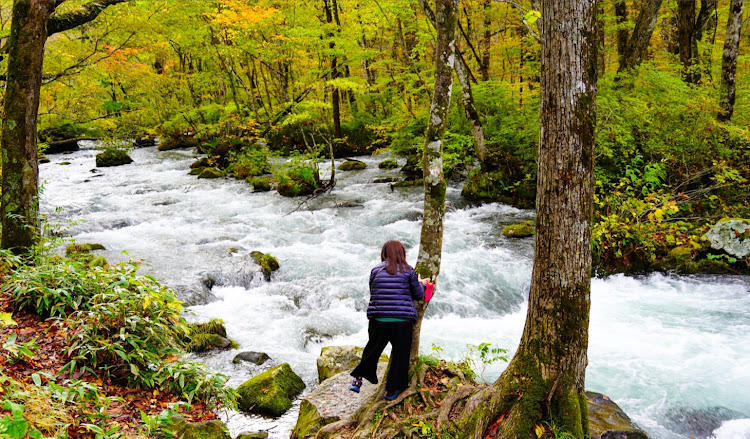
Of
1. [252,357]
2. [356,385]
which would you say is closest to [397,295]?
[356,385]

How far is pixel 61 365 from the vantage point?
4.65 meters

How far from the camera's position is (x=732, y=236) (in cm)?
931

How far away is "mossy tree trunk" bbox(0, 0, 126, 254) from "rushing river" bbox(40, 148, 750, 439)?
2.52 m

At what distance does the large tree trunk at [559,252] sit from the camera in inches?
129

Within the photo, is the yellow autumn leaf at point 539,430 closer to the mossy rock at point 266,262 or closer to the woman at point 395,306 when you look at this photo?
the woman at point 395,306

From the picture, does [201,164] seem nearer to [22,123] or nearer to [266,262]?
[266,262]

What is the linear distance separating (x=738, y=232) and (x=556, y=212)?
846 centimetres

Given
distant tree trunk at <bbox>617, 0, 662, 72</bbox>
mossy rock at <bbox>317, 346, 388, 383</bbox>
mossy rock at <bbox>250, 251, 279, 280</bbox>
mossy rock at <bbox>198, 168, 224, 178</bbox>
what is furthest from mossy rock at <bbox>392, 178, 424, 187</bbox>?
mossy rock at <bbox>317, 346, 388, 383</bbox>

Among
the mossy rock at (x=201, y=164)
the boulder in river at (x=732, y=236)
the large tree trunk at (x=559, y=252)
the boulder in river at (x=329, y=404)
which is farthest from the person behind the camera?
the mossy rock at (x=201, y=164)

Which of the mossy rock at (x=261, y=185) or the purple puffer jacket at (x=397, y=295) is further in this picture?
the mossy rock at (x=261, y=185)

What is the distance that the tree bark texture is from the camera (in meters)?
4.57

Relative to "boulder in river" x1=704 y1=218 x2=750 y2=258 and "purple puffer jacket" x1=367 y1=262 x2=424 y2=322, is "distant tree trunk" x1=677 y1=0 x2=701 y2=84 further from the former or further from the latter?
"purple puffer jacket" x1=367 y1=262 x2=424 y2=322

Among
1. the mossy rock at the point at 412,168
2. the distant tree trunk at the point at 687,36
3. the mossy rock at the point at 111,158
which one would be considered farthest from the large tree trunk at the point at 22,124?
the mossy rock at the point at 111,158

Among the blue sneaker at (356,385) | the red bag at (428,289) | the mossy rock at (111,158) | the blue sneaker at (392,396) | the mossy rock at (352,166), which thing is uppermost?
the mossy rock at (111,158)
